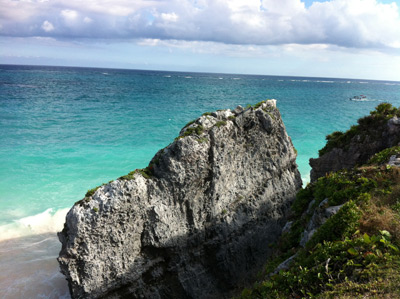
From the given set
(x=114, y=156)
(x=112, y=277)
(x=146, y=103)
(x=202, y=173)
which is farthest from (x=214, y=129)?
(x=146, y=103)

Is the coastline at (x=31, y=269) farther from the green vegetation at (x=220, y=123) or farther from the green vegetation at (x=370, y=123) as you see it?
the green vegetation at (x=370, y=123)

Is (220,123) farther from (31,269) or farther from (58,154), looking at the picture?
(58,154)

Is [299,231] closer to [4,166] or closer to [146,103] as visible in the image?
[4,166]

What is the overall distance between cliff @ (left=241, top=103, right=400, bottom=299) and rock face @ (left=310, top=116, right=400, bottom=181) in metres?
2.74

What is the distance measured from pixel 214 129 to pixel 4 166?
2366 cm

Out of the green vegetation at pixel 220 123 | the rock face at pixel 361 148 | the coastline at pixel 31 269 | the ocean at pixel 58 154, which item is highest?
the green vegetation at pixel 220 123

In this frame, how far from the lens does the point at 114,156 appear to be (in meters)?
32.7

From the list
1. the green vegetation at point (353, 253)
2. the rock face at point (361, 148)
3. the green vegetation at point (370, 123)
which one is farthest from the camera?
the green vegetation at point (370, 123)

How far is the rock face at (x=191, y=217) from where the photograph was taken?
11.5 metres

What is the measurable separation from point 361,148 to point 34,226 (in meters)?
21.2

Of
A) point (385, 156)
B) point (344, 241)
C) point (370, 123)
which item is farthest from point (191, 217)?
point (370, 123)

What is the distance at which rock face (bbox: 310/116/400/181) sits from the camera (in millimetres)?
16141

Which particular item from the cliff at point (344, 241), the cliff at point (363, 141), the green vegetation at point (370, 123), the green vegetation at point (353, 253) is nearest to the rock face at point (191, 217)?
the cliff at point (344, 241)

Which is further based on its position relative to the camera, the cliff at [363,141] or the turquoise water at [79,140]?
the turquoise water at [79,140]
